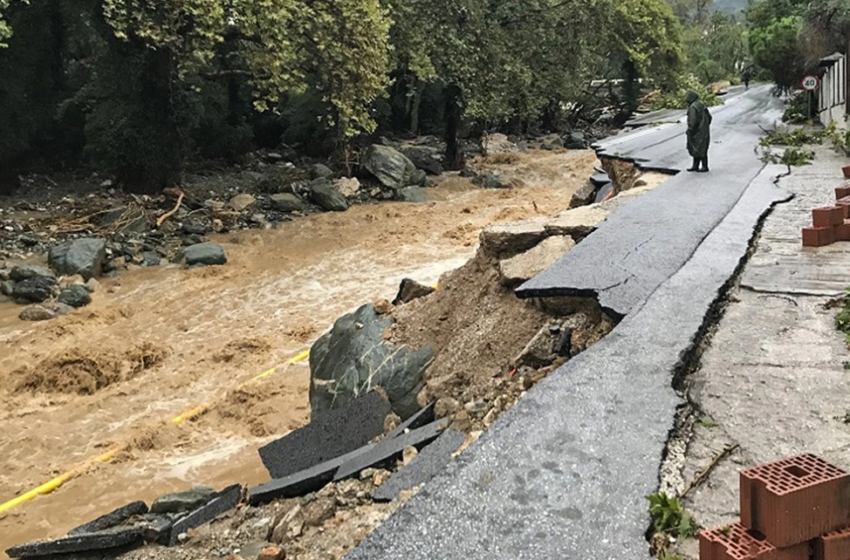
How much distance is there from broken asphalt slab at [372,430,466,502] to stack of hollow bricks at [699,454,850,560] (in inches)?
65.5

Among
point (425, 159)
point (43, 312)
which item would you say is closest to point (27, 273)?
point (43, 312)

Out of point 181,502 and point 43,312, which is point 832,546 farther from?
point 43,312

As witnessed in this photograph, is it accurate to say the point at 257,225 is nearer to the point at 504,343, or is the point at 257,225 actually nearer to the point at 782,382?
the point at 504,343

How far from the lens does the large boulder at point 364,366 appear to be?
19.7ft

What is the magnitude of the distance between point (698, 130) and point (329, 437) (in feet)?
27.6

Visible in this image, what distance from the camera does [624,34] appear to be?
30.4 metres

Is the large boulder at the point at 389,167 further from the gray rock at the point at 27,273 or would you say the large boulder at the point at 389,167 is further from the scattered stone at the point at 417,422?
the scattered stone at the point at 417,422

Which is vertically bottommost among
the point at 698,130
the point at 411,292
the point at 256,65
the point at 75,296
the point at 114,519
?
the point at 114,519

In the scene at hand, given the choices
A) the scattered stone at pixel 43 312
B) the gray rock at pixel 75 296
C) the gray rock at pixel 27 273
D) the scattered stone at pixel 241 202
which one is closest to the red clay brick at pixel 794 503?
the scattered stone at pixel 43 312

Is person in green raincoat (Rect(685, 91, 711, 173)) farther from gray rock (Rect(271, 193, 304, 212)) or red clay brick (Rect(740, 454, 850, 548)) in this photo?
gray rock (Rect(271, 193, 304, 212))

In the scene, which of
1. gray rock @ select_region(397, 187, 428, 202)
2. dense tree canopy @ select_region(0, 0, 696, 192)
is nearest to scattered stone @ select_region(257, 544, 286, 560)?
dense tree canopy @ select_region(0, 0, 696, 192)

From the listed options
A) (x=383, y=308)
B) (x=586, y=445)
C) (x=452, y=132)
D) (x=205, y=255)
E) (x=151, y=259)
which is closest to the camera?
(x=586, y=445)

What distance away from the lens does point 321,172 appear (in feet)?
78.4

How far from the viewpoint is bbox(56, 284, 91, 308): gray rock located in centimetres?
1342
